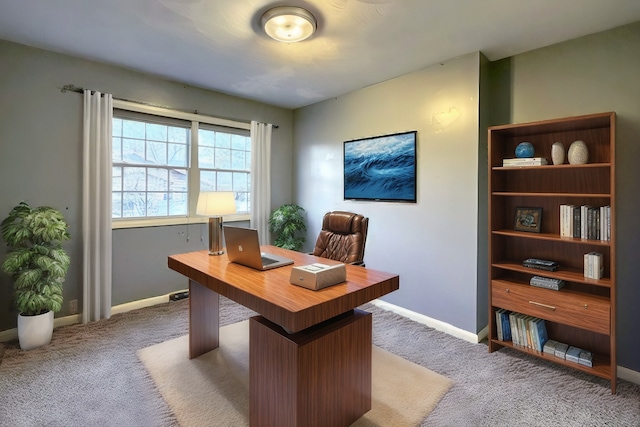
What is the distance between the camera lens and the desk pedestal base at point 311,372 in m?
1.42

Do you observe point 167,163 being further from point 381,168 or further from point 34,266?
point 381,168

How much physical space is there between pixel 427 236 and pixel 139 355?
105 inches

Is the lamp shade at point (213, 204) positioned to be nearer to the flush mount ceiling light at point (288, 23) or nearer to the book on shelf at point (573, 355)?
the flush mount ceiling light at point (288, 23)

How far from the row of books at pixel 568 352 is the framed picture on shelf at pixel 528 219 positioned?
0.86m

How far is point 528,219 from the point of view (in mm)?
2535

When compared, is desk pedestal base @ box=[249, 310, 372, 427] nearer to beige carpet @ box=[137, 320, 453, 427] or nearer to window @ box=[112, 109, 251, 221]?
beige carpet @ box=[137, 320, 453, 427]

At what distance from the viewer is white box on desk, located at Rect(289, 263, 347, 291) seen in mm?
1553

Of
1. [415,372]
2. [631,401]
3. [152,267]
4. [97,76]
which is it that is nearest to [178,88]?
[97,76]

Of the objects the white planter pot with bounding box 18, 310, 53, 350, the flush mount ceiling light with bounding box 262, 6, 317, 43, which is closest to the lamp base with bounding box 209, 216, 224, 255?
the flush mount ceiling light with bounding box 262, 6, 317, 43

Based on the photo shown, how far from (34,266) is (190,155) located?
1.78 meters

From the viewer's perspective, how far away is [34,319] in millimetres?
2488

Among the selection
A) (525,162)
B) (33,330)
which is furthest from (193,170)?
(525,162)

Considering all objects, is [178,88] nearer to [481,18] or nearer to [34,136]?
[34,136]

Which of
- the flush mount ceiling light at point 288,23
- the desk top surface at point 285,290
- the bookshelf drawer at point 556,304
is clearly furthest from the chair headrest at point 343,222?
the flush mount ceiling light at point 288,23
